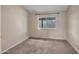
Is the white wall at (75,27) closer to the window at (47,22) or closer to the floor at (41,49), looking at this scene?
the floor at (41,49)

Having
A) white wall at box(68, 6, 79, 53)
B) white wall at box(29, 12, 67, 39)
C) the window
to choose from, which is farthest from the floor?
the window

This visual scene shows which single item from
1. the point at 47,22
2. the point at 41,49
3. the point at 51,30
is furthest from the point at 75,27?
the point at 47,22

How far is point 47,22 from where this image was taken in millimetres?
8805

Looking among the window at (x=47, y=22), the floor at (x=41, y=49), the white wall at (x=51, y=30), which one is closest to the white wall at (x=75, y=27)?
the floor at (x=41, y=49)

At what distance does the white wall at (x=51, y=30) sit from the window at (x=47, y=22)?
0.30 m

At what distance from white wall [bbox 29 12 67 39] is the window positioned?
0.98ft

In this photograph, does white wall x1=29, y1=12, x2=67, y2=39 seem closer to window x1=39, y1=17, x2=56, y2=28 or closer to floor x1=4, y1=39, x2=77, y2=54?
window x1=39, y1=17, x2=56, y2=28

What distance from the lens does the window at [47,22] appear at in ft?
28.7

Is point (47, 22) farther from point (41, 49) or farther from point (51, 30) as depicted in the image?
point (41, 49)

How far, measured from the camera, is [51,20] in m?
8.75
